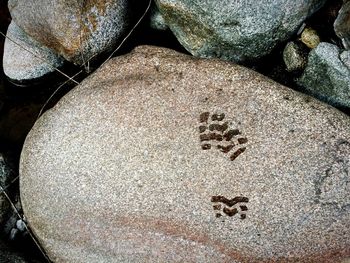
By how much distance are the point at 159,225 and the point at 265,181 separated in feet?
1.99

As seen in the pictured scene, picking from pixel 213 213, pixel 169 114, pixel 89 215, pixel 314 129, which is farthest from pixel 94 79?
pixel 314 129

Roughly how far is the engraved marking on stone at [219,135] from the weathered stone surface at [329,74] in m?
0.60

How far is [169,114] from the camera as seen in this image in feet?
9.84

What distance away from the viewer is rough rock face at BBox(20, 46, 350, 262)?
272cm

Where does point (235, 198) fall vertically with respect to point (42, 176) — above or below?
above

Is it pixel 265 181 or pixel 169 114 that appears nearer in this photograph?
pixel 265 181

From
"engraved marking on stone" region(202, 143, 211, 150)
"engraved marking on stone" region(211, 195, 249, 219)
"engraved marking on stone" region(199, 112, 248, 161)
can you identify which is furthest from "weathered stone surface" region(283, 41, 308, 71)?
"engraved marking on stone" region(211, 195, 249, 219)

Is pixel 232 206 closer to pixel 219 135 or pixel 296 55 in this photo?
pixel 219 135

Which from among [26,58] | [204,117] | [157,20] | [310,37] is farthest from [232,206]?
[26,58]

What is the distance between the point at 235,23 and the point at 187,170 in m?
0.87

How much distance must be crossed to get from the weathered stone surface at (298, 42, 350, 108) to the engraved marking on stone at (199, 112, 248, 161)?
595 millimetres

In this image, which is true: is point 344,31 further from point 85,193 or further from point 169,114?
point 85,193

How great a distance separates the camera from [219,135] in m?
2.87

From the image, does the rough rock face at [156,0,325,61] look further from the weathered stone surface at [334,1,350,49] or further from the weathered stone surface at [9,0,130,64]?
the weathered stone surface at [9,0,130,64]
